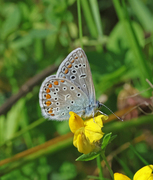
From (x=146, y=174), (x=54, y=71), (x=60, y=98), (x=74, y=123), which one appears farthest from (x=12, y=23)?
(x=146, y=174)

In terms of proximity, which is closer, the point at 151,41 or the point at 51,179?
the point at 51,179

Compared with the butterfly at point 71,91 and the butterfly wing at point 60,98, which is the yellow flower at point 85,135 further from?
the butterfly wing at point 60,98

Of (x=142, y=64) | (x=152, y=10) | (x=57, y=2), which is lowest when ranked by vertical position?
(x=142, y=64)

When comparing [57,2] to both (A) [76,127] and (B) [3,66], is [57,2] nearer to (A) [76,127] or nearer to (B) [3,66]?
(B) [3,66]

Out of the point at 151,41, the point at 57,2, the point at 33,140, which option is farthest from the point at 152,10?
the point at 33,140

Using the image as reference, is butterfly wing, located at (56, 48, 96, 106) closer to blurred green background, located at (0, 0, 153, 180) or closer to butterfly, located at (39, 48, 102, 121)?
butterfly, located at (39, 48, 102, 121)

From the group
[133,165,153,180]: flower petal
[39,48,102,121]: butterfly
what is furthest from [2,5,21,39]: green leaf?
[133,165,153,180]: flower petal

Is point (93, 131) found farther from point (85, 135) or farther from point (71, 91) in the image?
point (71, 91)
